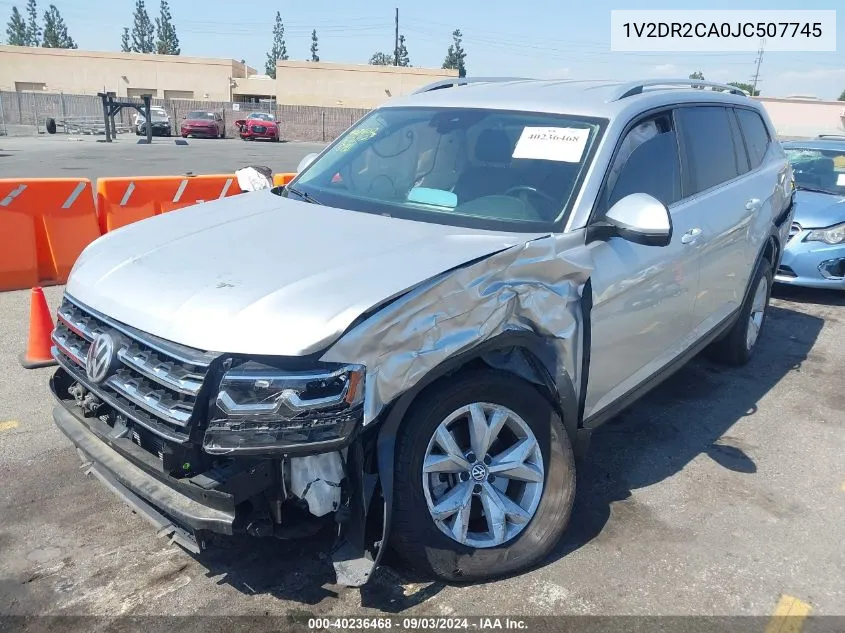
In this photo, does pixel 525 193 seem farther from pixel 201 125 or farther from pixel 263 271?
pixel 201 125

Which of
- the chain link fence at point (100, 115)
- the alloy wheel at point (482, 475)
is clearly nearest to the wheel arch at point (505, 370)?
the alloy wheel at point (482, 475)

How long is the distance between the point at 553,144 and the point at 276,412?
2.01m

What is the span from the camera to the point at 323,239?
10.0 ft

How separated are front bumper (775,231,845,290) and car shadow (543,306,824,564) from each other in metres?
1.69

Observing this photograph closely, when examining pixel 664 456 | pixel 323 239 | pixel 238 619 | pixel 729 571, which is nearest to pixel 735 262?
pixel 664 456

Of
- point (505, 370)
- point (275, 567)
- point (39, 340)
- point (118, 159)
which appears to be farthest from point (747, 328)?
point (118, 159)

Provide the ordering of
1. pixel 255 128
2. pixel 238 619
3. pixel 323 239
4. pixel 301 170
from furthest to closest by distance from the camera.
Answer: pixel 255 128, pixel 301 170, pixel 323 239, pixel 238 619

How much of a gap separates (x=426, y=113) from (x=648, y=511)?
2.45m

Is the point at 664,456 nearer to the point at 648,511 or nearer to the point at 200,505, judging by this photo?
the point at 648,511

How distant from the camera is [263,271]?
2701mm

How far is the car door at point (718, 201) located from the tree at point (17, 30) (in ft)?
443

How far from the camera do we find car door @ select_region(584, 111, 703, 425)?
340 centimetres

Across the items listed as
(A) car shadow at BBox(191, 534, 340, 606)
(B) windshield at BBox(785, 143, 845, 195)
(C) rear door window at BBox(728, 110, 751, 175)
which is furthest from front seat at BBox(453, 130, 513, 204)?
(B) windshield at BBox(785, 143, 845, 195)

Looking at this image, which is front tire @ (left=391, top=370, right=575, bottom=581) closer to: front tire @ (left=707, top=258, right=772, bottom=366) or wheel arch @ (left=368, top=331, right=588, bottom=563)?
wheel arch @ (left=368, top=331, right=588, bottom=563)
